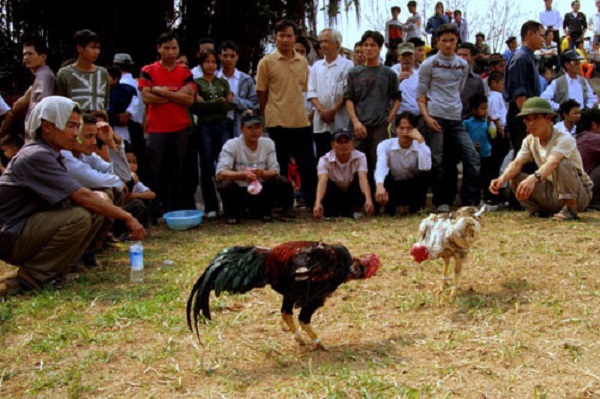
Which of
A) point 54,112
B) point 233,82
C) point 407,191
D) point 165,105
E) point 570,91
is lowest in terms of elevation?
point 407,191

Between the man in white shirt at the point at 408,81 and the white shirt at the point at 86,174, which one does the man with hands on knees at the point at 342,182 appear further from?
the white shirt at the point at 86,174

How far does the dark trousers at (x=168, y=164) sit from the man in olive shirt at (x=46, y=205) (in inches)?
104

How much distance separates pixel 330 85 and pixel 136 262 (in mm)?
4023

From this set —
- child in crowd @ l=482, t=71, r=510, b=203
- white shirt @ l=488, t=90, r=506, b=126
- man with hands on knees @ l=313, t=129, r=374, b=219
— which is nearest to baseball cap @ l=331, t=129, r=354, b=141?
man with hands on knees @ l=313, t=129, r=374, b=219

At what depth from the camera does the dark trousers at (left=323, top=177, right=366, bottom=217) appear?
7.76 meters

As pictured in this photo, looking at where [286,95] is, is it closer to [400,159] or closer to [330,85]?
[330,85]

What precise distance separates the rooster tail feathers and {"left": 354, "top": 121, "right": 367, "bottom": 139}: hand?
4.67m

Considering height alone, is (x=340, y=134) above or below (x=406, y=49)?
below

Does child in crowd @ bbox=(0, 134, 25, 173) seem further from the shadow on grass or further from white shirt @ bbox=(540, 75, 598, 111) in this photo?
white shirt @ bbox=(540, 75, 598, 111)

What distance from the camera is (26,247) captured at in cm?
473

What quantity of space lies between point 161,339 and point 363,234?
10.4 feet

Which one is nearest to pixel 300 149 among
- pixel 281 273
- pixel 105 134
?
pixel 105 134

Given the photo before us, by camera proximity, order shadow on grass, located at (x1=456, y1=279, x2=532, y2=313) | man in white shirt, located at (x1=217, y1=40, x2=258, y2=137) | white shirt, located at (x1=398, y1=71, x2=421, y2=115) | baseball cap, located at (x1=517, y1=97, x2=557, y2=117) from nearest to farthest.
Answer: shadow on grass, located at (x1=456, y1=279, x2=532, y2=313)
baseball cap, located at (x1=517, y1=97, x2=557, y2=117)
man in white shirt, located at (x1=217, y1=40, x2=258, y2=137)
white shirt, located at (x1=398, y1=71, x2=421, y2=115)

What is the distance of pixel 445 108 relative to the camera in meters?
7.80
